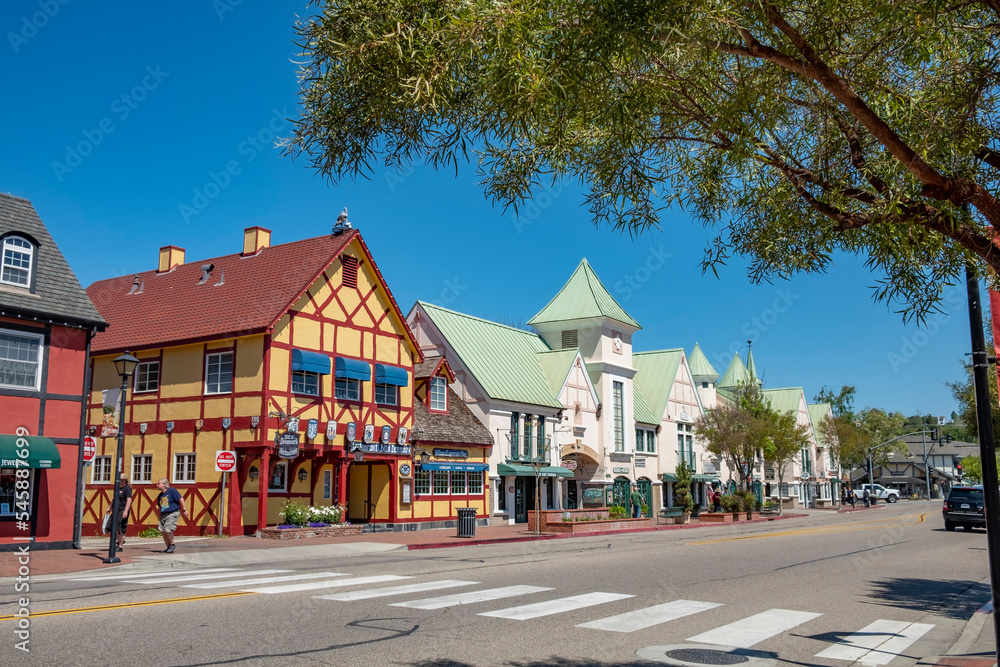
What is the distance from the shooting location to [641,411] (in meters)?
51.1

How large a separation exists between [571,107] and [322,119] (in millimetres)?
1697

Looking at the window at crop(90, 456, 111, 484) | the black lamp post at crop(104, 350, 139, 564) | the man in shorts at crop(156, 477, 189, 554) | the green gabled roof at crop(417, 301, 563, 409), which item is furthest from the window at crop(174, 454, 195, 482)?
the green gabled roof at crop(417, 301, 563, 409)

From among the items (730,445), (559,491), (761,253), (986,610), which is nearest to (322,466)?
(559,491)

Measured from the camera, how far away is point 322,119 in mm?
5668

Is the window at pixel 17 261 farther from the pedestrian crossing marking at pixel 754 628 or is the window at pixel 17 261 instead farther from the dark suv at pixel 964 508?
the dark suv at pixel 964 508

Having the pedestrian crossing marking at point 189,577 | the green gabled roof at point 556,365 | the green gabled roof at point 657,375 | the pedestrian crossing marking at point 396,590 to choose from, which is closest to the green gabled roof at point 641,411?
the green gabled roof at point 657,375

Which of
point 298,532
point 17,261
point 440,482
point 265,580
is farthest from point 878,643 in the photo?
point 440,482

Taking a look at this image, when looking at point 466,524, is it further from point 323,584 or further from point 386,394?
point 323,584

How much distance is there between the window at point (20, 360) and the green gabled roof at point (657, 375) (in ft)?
123

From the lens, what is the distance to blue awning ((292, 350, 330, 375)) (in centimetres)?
2767

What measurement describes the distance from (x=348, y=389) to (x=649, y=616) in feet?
68.5

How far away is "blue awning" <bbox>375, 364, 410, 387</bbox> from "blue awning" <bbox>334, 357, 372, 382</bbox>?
817 mm

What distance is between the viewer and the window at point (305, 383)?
1097 inches

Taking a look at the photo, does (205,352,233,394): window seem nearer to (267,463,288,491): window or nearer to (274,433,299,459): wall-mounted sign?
(274,433,299,459): wall-mounted sign
